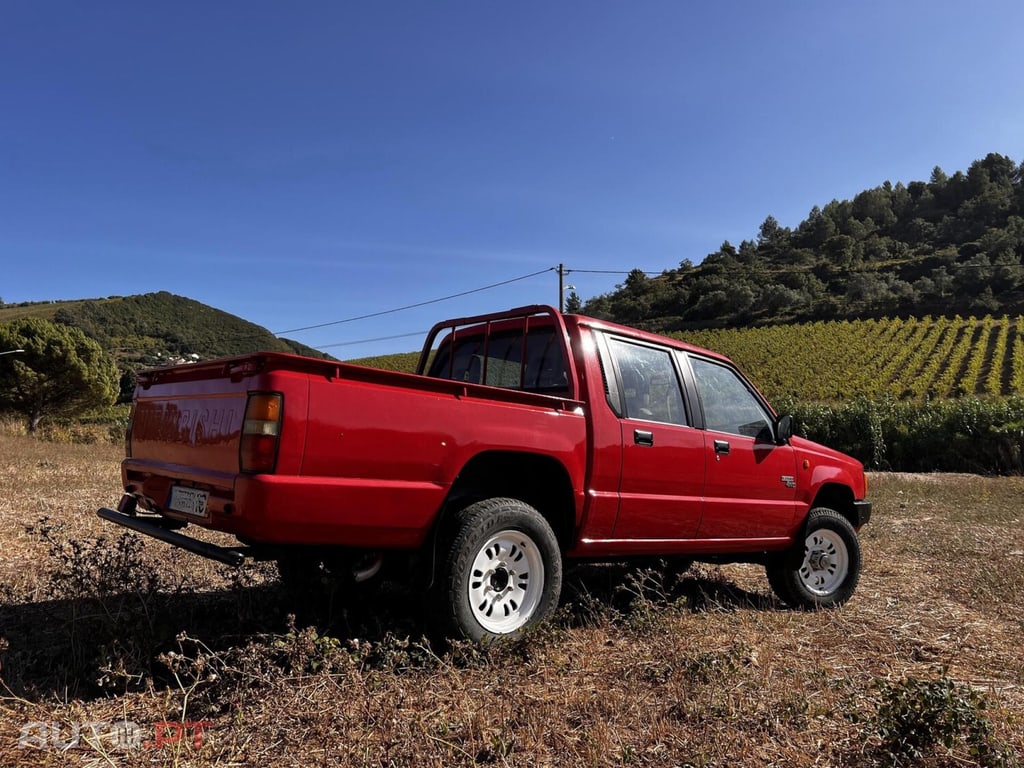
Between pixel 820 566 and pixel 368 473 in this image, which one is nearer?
pixel 368 473

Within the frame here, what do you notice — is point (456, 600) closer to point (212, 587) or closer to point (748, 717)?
point (748, 717)

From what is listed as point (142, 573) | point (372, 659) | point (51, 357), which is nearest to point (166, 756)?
point (372, 659)

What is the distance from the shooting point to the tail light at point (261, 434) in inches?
105

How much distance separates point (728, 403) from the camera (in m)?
4.85

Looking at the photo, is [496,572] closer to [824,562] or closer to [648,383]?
[648,383]

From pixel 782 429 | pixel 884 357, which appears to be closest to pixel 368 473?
pixel 782 429

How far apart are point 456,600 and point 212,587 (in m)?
2.36

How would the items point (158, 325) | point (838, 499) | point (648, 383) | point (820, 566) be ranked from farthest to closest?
point (158, 325), point (838, 499), point (820, 566), point (648, 383)

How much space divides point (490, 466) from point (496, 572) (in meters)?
0.55

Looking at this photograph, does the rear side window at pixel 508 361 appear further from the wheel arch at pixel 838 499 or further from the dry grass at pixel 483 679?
the wheel arch at pixel 838 499

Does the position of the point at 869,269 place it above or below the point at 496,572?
above

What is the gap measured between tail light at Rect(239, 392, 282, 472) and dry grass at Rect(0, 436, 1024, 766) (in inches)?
32.2

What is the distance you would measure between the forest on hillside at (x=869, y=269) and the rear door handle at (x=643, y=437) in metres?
56.5

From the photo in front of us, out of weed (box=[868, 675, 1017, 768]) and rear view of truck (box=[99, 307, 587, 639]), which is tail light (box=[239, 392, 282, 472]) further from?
weed (box=[868, 675, 1017, 768])
